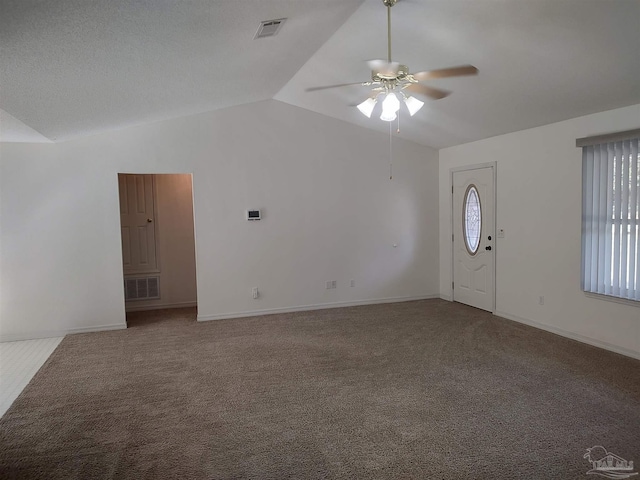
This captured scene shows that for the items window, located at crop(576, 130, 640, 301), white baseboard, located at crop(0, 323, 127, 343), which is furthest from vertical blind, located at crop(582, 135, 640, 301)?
white baseboard, located at crop(0, 323, 127, 343)

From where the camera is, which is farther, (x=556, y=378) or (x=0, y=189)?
(x=0, y=189)

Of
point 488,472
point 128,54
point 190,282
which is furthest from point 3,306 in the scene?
point 488,472

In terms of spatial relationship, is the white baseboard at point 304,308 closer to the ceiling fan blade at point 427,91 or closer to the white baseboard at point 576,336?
the white baseboard at point 576,336

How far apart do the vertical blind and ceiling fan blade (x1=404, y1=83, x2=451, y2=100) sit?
1.59 m

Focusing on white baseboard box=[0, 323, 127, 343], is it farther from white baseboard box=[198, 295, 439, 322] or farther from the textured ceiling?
the textured ceiling

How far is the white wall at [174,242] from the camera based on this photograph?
6777 mm

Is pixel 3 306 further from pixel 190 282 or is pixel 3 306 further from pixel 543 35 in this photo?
pixel 543 35

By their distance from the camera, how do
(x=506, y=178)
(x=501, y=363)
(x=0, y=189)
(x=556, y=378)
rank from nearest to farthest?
(x=556, y=378), (x=501, y=363), (x=0, y=189), (x=506, y=178)

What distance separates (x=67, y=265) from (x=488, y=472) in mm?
5196

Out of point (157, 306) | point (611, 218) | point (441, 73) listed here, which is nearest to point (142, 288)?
point (157, 306)

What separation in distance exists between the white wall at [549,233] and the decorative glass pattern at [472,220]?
1.38ft

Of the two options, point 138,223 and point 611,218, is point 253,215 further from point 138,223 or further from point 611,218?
point 611,218

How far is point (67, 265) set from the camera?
5.41m

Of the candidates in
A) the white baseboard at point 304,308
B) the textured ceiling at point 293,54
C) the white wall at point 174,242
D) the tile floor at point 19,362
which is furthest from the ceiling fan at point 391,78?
A: the white wall at point 174,242
